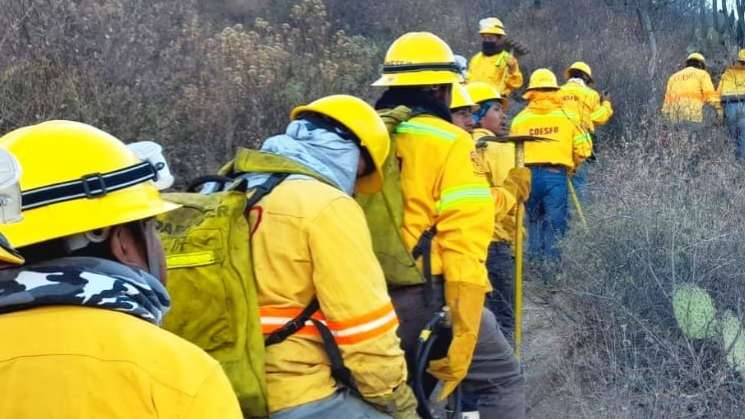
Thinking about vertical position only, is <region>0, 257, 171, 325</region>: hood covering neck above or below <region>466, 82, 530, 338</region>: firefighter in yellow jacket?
above

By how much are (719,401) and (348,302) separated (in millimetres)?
2717

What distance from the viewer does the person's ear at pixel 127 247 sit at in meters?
1.75

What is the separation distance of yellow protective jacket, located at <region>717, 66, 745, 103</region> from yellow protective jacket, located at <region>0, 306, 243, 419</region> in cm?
987

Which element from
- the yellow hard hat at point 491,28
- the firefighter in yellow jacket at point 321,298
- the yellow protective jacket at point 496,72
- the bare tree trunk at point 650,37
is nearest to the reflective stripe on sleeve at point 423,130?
the firefighter in yellow jacket at point 321,298

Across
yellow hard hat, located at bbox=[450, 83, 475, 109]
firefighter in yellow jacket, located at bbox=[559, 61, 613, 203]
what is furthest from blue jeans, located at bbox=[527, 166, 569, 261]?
yellow hard hat, located at bbox=[450, 83, 475, 109]

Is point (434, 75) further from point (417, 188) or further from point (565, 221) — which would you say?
point (565, 221)

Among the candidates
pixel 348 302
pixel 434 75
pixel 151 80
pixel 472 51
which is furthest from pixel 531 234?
pixel 472 51

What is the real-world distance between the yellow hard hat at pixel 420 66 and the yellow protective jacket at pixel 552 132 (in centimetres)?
397

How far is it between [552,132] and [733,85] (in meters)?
3.86

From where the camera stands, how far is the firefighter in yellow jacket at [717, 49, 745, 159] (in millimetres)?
9680

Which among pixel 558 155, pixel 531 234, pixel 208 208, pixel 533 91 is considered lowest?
pixel 531 234

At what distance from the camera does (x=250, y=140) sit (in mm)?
7184

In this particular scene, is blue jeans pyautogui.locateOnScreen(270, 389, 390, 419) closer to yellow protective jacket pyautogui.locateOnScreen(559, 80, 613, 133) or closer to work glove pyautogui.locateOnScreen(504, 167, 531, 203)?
work glove pyautogui.locateOnScreen(504, 167, 531, 203)

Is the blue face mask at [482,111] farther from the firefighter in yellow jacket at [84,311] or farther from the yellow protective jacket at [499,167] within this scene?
the firefighter in yellow jacket at [84,311]
